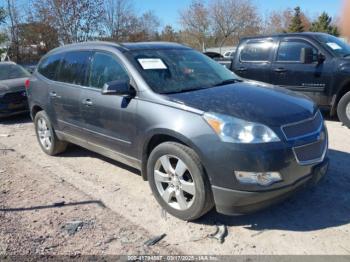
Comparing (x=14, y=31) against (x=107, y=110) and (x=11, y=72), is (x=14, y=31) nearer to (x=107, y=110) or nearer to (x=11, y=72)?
(x=11, y=72)

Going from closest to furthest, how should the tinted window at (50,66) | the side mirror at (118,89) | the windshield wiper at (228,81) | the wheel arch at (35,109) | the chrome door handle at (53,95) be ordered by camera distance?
the side mirror at (118,89), the windshield wiper at (228,81), the chrome door handle at (53,95), the tinted window at (50,66), the wheel arch at (35,109)

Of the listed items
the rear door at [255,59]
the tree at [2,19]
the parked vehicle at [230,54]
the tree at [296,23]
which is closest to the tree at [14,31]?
the tree at [2,19]

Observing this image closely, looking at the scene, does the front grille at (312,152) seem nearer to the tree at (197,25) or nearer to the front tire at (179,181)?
the front tire at (179,181)

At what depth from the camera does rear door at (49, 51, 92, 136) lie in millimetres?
4910

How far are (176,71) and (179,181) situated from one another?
1367mm

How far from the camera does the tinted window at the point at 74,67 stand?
16.1 feet

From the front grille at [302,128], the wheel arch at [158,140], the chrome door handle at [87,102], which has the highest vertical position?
the front grille at [302,128]

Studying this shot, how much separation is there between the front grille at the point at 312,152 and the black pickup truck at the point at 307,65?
3.66 metres

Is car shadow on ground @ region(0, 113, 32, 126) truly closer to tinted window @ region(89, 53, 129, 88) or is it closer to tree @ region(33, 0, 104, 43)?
tinted window @ region(89, 53, 129, 88)

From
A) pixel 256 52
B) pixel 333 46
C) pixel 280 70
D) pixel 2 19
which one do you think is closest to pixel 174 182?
pixel 280 70

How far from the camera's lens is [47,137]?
19.8 feet

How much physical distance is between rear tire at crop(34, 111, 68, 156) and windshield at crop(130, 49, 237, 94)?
2299 millimetres

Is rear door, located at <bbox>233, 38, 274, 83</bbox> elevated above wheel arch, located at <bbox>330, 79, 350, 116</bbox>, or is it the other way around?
rear door, located at <bbox>233, 38, 274, 83</bbox>

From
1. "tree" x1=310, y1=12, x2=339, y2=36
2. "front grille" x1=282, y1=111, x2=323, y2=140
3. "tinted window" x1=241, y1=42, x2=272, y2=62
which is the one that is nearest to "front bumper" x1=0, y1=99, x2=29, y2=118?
"tinted window" x1=241, y1=42, x2=272, y2=62
